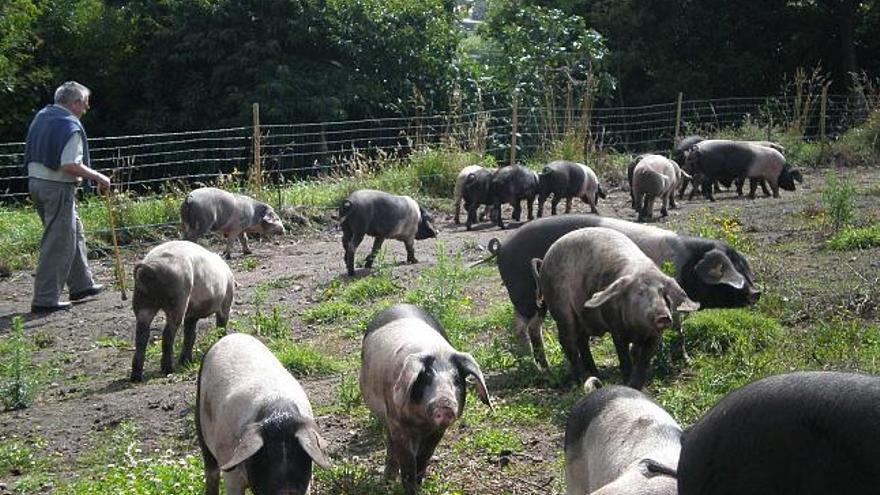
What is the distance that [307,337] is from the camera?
9.16 m

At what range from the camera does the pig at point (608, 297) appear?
6.30 metres

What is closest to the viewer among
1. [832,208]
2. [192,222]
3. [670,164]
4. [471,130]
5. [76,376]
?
[76,376]

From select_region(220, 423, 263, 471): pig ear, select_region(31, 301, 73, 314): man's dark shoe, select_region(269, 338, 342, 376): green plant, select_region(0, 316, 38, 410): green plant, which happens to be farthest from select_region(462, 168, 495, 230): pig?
select_region(220, 423, 263, 471): pig ear

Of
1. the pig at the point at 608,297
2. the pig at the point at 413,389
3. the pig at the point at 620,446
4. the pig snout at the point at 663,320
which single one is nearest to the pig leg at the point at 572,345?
the pig at the point at 608,297

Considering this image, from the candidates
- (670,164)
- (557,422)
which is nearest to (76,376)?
(557,422)

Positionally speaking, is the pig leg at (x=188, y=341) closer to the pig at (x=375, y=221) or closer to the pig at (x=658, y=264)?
the pig at (x=658, y=264)

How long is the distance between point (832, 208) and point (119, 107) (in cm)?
1644

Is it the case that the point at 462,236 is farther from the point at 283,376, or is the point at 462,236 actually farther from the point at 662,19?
the point at 662,19

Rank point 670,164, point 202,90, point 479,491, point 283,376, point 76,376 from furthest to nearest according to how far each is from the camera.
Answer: point 202,90 → point 670,164 → point 76,376 → point 479,491 → point 283,376

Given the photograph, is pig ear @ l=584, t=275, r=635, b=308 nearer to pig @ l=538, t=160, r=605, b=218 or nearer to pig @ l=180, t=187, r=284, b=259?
pig @ l=180, t=187, r=284, b=259

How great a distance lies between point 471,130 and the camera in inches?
744

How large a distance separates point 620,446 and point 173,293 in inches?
184

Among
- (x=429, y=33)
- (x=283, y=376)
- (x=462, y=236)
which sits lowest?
(x=462, y=236)

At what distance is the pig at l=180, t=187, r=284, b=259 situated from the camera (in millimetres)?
13086
